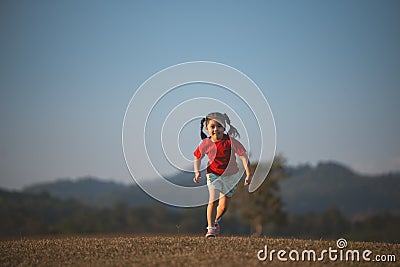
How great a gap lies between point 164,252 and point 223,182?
262 cm

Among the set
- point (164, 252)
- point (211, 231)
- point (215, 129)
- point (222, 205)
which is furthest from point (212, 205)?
point (164, 252)

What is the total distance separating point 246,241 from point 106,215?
68772 millimetres

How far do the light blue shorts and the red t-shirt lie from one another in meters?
0.09

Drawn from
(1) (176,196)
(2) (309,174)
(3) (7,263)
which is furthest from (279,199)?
(3) (7,263)

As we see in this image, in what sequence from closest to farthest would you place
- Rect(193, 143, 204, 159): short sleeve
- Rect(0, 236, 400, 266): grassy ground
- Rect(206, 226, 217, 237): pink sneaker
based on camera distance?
1. Rect(0, 236, 400, 266): grassy ground
2. Rect(206, 226, 217, 237): pink sneaker
3. Rect(193, 143, 204, 159): short sleeve

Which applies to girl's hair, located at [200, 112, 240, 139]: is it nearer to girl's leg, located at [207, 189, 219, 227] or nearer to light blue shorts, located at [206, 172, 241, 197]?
light blue shorts, located at [206, 172, 241, 197]

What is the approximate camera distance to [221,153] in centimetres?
1120

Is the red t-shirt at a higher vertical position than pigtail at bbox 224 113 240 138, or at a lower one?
lower

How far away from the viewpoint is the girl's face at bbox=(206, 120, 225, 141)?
11266 mm

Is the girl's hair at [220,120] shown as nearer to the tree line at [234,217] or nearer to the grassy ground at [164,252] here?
the grassy ground at [164,252]

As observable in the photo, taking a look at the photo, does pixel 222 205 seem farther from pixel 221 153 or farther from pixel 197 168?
pixel 221 153

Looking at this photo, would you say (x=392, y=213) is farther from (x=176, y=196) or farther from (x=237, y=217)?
(x=176, y=196)

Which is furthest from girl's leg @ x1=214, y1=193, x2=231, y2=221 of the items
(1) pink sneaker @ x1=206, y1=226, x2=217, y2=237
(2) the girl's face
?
(2) the girl's face

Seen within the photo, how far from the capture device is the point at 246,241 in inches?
404
